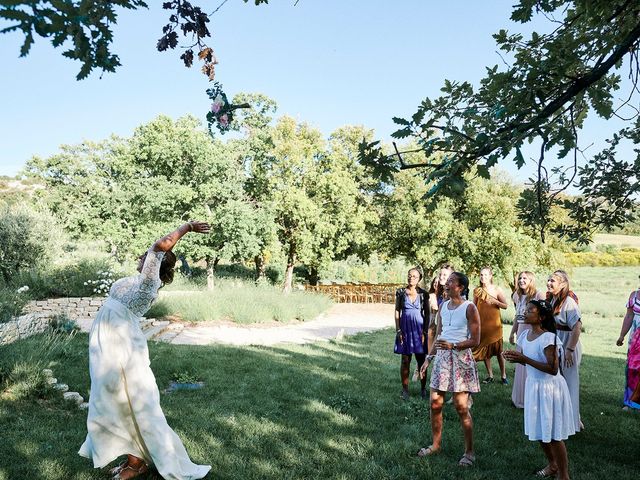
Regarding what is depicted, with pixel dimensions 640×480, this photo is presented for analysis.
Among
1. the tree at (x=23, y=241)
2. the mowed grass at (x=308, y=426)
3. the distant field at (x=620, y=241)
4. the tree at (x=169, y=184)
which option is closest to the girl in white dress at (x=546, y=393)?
the mowed grass at (x=308, y=426)

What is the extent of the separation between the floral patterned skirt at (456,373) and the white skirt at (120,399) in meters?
2.40

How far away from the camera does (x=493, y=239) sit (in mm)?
23234

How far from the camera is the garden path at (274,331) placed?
11992 mm

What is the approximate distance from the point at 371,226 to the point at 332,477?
23.5 metres

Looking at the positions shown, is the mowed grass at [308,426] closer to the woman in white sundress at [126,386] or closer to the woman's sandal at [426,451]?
the woman's sandal at [426,451]

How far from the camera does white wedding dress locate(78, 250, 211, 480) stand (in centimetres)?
371

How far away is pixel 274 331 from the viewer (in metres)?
14.4

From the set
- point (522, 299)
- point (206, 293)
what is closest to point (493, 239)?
point (206, 293)

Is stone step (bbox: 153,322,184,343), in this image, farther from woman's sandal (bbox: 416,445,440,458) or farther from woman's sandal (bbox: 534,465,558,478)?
woman's sandal (bbox: 534,465,558,478)

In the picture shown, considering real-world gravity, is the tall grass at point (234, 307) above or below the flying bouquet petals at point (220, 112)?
below

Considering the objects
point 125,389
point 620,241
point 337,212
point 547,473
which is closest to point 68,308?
point 125,389

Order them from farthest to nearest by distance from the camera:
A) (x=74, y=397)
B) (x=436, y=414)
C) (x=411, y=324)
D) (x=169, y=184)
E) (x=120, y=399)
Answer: (x=169, y=184) < (x=411, y=324) < (x=74, y=397) < (x=436, y=414) < (x=120, y=399)

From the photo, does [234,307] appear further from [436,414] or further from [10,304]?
[436,414]

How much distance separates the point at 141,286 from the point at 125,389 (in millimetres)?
803
